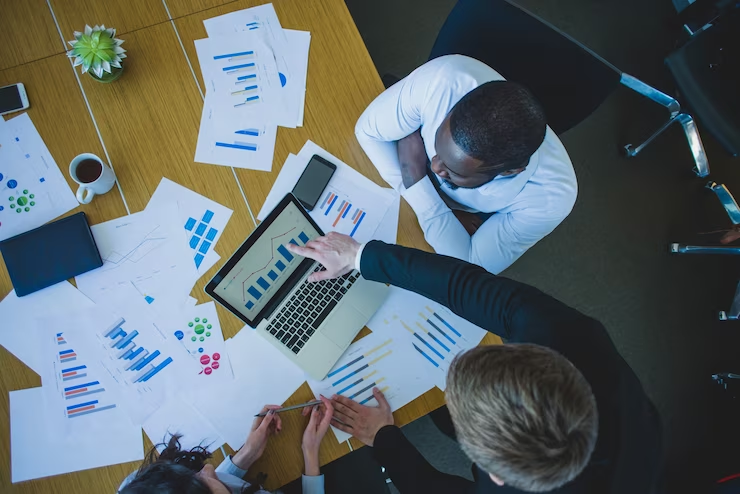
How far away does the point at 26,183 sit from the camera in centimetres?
120

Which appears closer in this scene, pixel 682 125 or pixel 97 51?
pixel 97 51

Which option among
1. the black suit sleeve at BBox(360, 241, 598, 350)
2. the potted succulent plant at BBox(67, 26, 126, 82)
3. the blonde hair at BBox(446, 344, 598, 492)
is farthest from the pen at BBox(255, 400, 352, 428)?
the potted succulent plant at BBox(67, 26, 126, 82)

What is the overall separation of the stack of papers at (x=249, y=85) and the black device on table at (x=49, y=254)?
14.2 inches

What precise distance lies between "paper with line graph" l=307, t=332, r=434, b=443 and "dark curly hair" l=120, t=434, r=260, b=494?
0.37 m

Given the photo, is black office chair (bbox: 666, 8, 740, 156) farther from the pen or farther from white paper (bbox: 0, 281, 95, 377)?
white paper (bbox: 0, 281, 95, 377)

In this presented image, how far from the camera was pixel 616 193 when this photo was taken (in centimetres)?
209

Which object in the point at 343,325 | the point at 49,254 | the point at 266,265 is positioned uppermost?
the point at 49,254

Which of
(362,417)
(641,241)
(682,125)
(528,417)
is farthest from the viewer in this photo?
(641,241)

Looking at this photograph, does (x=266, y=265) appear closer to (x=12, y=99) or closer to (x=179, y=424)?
(x=179, y=424)

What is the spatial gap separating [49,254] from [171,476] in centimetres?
64

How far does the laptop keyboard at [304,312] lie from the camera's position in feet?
3.80

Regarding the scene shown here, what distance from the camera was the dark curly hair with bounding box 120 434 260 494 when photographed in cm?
93

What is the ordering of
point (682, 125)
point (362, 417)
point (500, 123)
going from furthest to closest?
point (682, 125)
point (362, 417)
point (500, 123)

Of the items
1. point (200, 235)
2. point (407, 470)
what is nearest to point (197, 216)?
point (200, 235)
